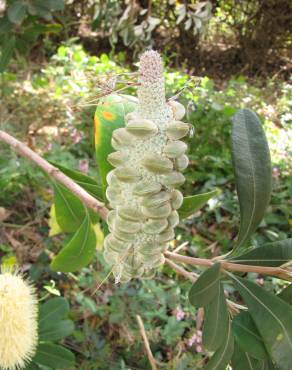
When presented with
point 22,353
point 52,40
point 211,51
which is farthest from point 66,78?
point 22,353

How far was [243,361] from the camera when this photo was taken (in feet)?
2.41

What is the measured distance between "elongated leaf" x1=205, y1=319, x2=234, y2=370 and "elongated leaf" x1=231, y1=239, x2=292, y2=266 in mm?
106

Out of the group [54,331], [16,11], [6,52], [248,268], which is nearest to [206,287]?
[248,268]

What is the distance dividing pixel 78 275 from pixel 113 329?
232 millimetres

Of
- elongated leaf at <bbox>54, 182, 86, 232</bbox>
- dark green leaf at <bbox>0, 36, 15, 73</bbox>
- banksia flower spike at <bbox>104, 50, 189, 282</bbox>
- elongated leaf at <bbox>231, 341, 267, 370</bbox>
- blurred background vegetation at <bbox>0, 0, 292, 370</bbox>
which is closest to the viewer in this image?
banksia flower spike at <bbox>104, 50, 189, 282</bbox>

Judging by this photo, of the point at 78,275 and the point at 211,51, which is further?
the point at 211,51

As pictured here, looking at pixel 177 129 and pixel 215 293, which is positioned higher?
pixel 177 129

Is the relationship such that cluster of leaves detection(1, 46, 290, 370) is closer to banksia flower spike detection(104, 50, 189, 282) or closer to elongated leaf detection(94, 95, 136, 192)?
elongated leaf detection(94, 95, 136, 192)

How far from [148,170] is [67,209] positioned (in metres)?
0.41

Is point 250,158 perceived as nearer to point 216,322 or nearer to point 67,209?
point 216,322

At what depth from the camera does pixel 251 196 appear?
0.68 meters

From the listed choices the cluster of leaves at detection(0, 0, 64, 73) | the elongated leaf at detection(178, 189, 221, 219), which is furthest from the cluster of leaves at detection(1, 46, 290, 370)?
the cluster of leaves at detection(0, 0, 64, 73)

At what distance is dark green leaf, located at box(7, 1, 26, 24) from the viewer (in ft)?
4.87

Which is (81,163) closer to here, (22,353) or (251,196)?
(22,353)
